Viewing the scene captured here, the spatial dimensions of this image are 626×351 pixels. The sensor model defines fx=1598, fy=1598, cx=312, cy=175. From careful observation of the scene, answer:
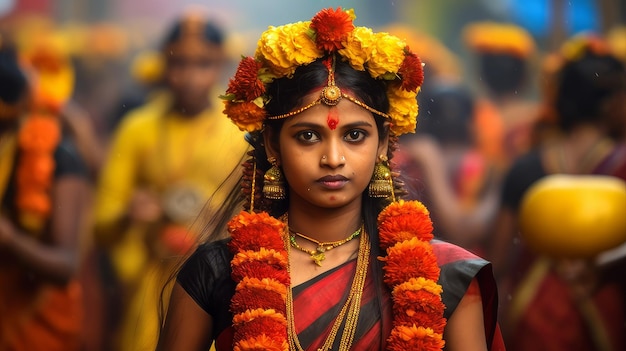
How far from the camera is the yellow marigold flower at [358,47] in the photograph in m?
4.76

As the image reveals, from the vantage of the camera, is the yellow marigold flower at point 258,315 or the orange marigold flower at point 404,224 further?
the orange marigold flower at point 404,224

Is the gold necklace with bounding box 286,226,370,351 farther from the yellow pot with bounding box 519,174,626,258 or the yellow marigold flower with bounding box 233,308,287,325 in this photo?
the yellow pot with bounding box 519,174,626,258

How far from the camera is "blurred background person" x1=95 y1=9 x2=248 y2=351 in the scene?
30.3 ft

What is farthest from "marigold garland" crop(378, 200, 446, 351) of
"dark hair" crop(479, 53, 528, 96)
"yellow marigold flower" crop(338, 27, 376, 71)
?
"dark hair" crop(479, 53, 528, 96)

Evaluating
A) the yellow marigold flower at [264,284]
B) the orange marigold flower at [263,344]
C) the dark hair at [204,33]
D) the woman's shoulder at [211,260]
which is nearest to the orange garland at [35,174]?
the dark hair at [204,33]

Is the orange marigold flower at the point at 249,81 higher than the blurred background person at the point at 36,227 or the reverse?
higher

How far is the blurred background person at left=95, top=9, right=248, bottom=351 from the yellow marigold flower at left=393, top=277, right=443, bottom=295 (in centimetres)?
424

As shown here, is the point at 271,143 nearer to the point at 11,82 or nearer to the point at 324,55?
the point at 324,55

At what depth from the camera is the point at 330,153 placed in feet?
15.3

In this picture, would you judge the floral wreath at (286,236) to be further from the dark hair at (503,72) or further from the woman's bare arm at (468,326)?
the dark hair at (503,72)

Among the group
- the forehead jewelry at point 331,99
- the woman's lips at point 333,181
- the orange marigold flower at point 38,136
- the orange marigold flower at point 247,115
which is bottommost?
the orange marigold flower at point 38,136

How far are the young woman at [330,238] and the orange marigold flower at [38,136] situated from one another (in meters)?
3.39

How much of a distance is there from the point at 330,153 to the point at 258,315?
52cm

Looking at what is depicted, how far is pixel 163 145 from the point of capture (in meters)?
9.80
